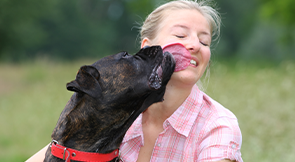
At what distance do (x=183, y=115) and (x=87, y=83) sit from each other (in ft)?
3.08

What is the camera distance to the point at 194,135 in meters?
2.59

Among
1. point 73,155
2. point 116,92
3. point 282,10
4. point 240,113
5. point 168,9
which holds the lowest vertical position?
point 73,155

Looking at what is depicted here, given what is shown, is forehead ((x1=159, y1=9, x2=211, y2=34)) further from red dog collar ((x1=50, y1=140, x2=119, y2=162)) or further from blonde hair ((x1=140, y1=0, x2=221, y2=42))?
red dog collar ((x1=50, y1=140, x2=119, y2=162))

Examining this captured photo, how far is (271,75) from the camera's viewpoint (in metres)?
9.19

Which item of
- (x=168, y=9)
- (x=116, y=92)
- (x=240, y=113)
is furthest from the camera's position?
(x=240, y=113)

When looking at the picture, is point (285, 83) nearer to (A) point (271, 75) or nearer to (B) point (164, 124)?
(A) point (271, 75)

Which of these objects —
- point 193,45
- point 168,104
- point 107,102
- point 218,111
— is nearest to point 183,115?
point 168,104

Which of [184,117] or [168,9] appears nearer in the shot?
[184,117]

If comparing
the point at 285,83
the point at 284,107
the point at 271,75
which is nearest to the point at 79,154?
the point at 284,107

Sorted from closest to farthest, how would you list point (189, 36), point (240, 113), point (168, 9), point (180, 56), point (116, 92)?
point (116, 92) → point (180, 56) → point (189, 36) → point (168, 9) → point (240, 113)

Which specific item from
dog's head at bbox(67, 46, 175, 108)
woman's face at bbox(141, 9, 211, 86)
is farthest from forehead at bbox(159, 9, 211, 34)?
dog's head at bbox(67, 46, 175, 108)

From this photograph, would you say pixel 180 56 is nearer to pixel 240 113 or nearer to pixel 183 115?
pixel 183 115

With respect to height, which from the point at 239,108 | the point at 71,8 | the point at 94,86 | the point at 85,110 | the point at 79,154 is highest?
the point at 71,8

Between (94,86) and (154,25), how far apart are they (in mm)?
1046
